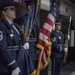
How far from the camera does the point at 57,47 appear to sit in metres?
6.21

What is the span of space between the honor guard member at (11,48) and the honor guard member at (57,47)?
222 cm

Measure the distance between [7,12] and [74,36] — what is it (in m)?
7.55

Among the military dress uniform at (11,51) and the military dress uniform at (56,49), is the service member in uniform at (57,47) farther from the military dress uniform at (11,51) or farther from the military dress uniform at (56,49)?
the military dress uniform at (11,51)

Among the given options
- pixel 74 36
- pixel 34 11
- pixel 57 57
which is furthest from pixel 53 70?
pixel 74 36

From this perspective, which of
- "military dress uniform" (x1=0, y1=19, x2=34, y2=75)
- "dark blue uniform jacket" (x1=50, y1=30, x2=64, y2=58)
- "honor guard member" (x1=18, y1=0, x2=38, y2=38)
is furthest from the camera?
"dark blue uniform jacket" (x1=50, y1=30, x2=64, y2=58)

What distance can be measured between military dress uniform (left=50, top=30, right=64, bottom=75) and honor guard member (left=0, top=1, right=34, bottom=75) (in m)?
2.22

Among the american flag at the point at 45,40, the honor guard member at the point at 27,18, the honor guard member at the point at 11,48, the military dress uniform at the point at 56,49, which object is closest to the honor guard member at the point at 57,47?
the military dress uniform at the point at 56,49

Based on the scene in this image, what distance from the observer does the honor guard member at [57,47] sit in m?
6.21

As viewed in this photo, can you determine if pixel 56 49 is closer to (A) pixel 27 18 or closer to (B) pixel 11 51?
(A) pixel 27 18

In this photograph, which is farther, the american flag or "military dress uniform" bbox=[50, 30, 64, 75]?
"military dress uniform" bbox=[50, 30, 64, 75]

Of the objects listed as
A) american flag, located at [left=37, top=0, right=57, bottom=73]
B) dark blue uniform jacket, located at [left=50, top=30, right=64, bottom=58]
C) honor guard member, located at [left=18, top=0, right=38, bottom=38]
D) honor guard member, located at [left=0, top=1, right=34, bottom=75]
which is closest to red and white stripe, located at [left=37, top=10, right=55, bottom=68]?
american flag, located at [left=37, top=0, right=57, bottom=73]

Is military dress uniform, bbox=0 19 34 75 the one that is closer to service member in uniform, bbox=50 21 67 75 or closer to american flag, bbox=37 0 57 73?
american flag, bbox=37 0 57 73

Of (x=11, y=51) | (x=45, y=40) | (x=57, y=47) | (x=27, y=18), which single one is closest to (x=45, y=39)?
(x=45, y=40)

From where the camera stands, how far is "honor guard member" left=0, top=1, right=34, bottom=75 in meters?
3.58
